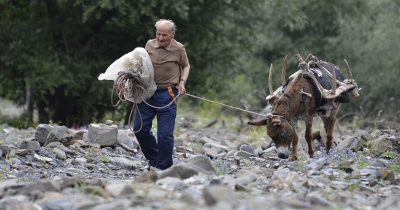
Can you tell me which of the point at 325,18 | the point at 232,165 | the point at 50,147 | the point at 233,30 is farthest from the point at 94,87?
A: the point at 325,18

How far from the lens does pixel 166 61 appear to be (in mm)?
10367

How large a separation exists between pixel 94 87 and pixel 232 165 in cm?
1054

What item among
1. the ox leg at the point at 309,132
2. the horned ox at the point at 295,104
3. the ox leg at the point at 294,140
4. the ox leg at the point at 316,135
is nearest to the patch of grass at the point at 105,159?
the horned ox at the point at 295,104

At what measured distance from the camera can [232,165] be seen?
11547mm

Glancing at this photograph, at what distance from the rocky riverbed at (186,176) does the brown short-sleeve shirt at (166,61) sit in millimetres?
1281

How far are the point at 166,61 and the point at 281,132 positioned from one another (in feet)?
7.40

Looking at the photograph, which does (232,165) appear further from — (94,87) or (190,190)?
(94,87)

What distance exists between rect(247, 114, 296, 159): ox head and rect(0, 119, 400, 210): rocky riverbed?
233 mm

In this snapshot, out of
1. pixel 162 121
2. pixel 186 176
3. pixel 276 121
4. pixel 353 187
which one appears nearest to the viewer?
pixel 353 187

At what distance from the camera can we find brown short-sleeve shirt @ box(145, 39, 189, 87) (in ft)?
34.0

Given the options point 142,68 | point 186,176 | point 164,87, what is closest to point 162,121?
point 164,87

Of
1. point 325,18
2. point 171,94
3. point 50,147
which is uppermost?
point 325,18

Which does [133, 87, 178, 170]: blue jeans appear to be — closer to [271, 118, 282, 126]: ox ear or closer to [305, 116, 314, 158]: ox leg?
[271, 118, 282, 126]: ox ear

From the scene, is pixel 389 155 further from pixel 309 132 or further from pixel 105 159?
pixel 105 159
